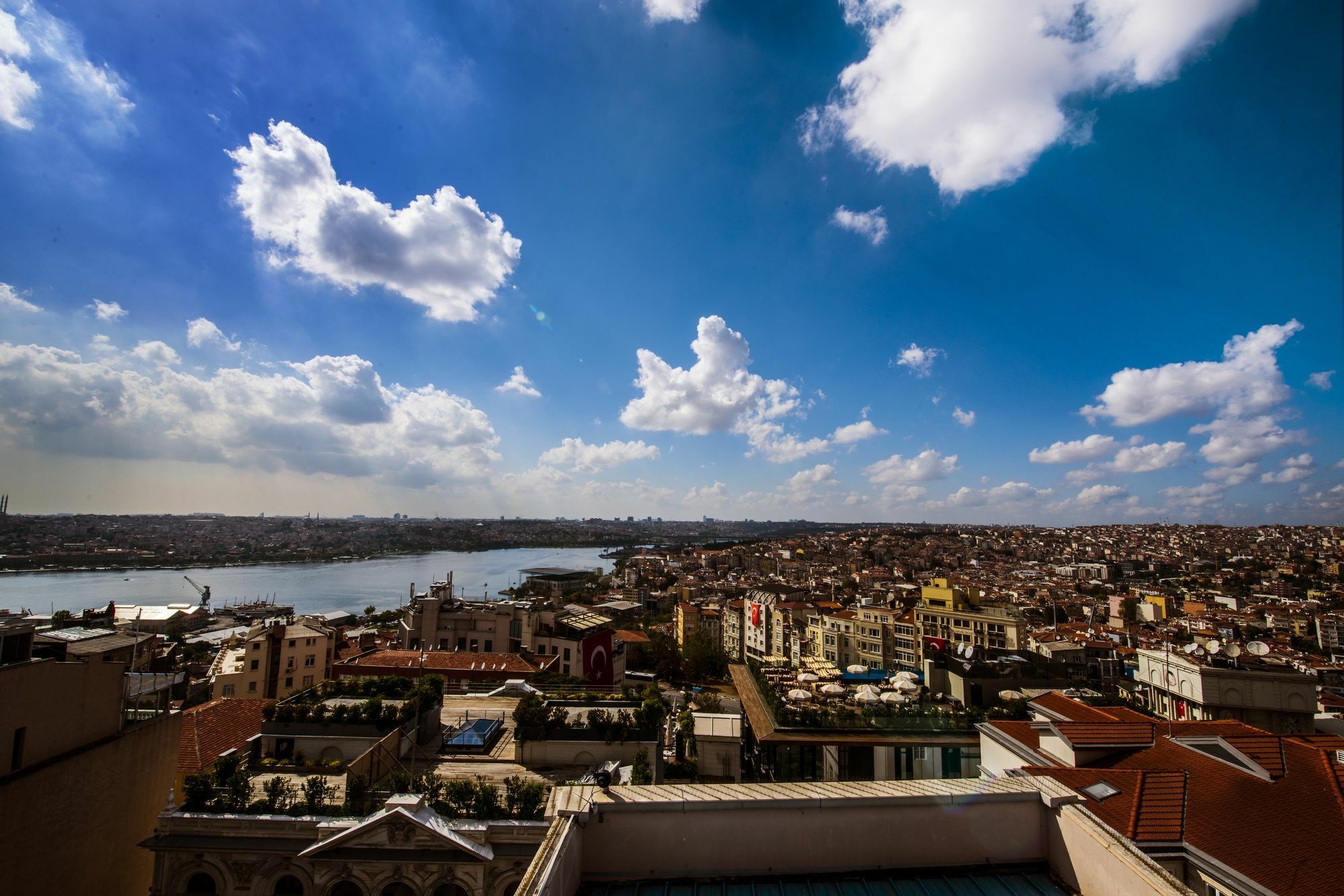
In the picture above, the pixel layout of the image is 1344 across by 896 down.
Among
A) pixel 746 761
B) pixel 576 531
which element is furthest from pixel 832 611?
pixel 576 531

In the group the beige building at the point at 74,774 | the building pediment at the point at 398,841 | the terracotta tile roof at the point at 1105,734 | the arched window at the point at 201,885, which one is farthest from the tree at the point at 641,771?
the beige building at the point at 74,774

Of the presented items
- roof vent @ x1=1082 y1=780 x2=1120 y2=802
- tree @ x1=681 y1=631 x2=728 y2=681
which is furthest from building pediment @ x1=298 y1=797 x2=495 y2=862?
tree @ x1=681 y1=631 x2=728 y2=681

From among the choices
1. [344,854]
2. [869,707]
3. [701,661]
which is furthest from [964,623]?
[344,854]

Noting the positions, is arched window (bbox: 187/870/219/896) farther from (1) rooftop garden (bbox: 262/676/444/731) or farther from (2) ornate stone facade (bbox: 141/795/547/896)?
(1) rooftop garden (bbox: 262/676/444/731)

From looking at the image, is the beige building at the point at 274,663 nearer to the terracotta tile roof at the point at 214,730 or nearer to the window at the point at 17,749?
the terracotta tile roof at the point at 214,730

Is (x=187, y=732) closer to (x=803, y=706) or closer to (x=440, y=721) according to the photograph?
(x=440, y=721)

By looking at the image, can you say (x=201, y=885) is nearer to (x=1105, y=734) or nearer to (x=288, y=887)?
(x=288, y=887)
